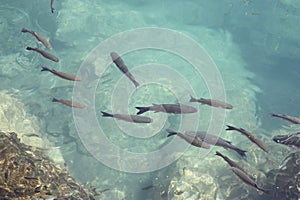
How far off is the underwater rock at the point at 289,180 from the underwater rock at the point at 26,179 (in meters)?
4.14

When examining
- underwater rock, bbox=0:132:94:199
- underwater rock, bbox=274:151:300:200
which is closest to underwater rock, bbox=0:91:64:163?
underwater rock, bbox=0:132:94:199

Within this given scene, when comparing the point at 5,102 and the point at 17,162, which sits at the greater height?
the point at 17,162

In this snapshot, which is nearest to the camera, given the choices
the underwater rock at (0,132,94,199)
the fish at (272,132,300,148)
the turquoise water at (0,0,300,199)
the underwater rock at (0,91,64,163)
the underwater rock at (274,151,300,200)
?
the underwater rock at (0,132,94,199)

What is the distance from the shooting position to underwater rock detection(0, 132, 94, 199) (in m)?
3.68

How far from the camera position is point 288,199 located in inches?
212

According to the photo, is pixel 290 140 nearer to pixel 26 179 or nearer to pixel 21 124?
pixel 26 179

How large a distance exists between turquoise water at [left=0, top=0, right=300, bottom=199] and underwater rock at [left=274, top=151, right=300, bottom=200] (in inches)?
40.9

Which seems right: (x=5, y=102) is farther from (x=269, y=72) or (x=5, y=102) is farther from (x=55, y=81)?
(x=269, y=72)

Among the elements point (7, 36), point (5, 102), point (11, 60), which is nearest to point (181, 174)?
point (5, 102)

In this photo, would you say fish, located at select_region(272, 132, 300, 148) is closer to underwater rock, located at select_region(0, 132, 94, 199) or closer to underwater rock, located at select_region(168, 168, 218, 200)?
underwater rock, located at select_region(168, 168, 218, 200)

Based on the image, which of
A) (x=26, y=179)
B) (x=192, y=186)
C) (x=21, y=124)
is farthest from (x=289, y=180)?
(x=21, y=124)

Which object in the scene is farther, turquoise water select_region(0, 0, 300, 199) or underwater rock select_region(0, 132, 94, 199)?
turquoise water select_region(0, 0, 300, 199)

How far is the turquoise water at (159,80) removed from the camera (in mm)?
8984

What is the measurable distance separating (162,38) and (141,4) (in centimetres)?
906
